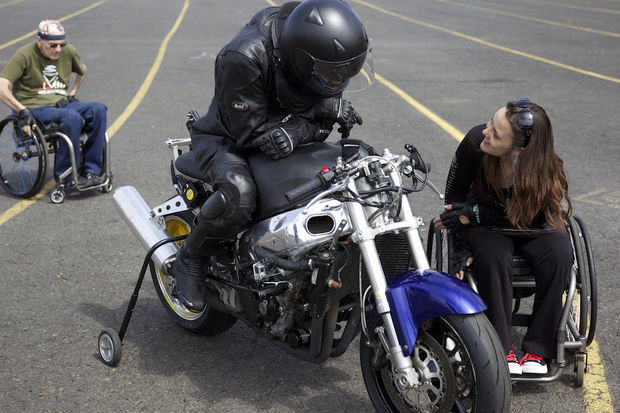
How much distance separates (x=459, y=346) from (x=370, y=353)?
19.6 inches

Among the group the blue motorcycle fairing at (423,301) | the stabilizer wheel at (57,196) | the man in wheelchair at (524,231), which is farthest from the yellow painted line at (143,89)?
the blue motorcycle fairing at (423,301)

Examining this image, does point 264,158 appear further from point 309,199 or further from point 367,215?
point 367,215

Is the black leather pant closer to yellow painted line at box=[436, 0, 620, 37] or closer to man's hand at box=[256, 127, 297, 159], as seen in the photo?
man's hand at box=[256, 127, 297, 159]

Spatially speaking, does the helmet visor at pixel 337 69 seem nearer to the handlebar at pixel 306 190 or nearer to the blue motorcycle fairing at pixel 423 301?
the handlebar at pixel 306 190

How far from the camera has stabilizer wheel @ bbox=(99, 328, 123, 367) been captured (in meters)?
4.26

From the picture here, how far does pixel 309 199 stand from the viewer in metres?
3.54

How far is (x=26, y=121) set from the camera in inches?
278

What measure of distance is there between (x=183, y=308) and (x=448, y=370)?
2.08 metres

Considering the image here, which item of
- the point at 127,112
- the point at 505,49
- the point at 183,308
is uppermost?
Result: the point at 183,308

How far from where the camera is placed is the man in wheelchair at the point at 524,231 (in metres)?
3.87

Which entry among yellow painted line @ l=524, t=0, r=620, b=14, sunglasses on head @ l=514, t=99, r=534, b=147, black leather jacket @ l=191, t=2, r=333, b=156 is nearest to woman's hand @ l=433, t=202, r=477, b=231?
sunglasses on head @ l=514, t=99, r=534, b=147

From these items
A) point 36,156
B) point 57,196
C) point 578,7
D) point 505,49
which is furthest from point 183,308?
point 578,7

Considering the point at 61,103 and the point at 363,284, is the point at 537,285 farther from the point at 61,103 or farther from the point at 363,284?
the point at 61,103

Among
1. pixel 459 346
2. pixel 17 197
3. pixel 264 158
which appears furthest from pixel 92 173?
pixel 459 346
